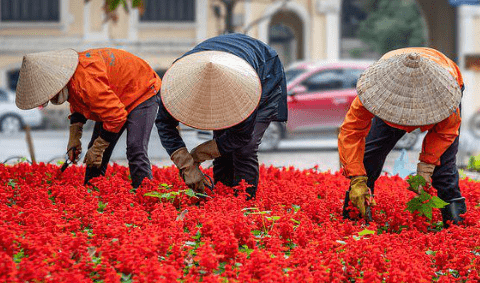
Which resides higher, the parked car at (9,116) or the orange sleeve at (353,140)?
the orange sleeve at (353,140)

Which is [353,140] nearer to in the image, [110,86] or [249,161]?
[249,161]

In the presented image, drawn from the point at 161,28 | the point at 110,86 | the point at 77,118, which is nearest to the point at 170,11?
the point at 161,28

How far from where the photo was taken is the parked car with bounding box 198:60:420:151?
14.6m

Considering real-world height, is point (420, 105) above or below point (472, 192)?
above

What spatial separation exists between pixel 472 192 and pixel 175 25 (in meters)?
17.6

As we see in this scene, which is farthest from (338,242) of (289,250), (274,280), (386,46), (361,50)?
(361,50)

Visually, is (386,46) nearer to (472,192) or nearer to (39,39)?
(39,39)

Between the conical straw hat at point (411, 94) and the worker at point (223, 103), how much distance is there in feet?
2.13

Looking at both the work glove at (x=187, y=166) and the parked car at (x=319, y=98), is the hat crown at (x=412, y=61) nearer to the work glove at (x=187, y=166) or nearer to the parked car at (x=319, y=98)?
the work glove at (x=187, y=166)

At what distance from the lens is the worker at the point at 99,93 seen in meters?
4.99

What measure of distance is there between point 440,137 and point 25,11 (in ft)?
65.3

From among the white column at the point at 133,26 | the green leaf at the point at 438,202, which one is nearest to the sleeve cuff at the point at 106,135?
the green leaf at the point at 438,202

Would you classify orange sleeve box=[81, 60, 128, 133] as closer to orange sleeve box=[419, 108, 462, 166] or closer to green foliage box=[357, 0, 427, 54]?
orange sleeve box=[419, 108, 462, 166]

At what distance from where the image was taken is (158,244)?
3.60 m
